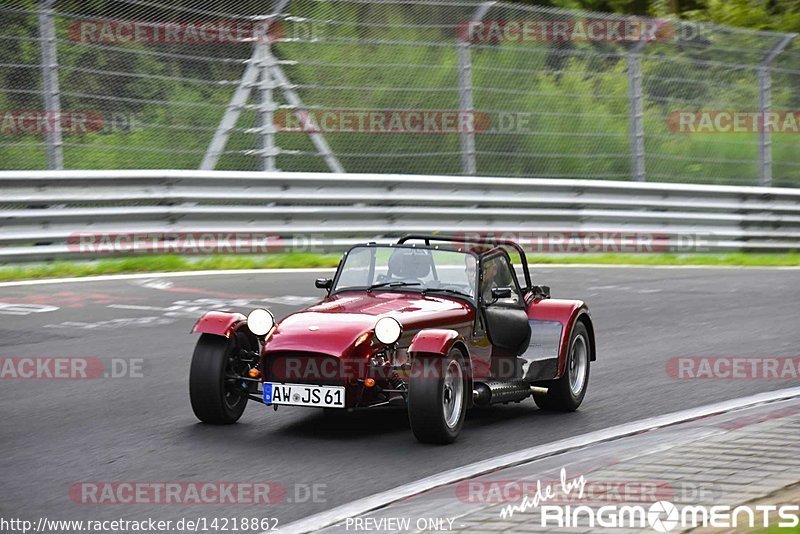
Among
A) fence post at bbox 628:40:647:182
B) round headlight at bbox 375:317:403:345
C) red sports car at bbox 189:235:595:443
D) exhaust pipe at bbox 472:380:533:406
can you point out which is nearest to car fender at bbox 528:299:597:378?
red sports car at bbox 189:235:595:443

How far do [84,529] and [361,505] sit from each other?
1249 millimetres

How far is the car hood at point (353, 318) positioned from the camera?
291 inches

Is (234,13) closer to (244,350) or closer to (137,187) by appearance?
(137,187)

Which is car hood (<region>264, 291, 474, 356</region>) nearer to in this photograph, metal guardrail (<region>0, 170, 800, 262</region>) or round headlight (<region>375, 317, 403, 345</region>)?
round headlight (<region>375, 317, 403, 345</region>)

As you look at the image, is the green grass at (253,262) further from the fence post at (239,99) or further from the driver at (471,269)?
the driver at (471,269)

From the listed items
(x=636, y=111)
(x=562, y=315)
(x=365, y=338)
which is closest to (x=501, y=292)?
(x=562, y=315)

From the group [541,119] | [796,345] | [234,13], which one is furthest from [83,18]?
[796,345]

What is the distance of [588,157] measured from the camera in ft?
63.4

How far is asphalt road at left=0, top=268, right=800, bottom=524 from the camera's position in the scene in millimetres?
6465

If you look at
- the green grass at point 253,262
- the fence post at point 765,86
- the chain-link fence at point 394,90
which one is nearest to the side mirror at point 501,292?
the green grass at point 253,262

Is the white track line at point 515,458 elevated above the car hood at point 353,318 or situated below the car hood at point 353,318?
below

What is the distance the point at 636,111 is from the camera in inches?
759

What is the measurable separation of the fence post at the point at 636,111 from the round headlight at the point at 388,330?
1258 centimetres

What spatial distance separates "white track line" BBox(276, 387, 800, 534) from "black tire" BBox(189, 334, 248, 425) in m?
1.69
